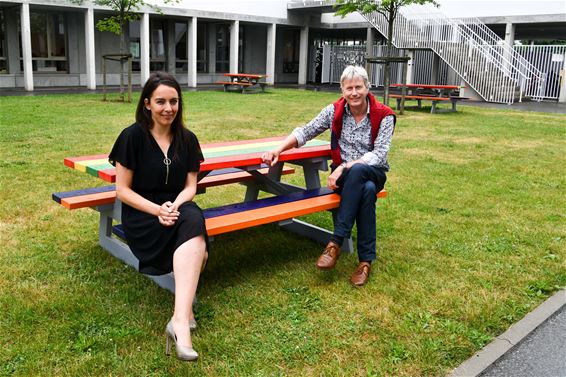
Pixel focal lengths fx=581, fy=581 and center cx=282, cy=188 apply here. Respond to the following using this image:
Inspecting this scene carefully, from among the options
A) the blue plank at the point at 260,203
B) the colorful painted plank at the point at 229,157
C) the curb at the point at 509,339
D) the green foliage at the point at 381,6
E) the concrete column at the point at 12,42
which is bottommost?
the curb at the point at 509,339

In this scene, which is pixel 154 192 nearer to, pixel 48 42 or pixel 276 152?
pixel 276 152

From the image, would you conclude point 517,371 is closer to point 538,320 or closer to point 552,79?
point 538,320

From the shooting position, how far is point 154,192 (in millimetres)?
3633

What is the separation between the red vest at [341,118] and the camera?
4441 millimetres

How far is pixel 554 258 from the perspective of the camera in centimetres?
466

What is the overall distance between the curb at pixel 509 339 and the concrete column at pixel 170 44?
2521 cm

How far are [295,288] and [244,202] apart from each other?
3.43 ft

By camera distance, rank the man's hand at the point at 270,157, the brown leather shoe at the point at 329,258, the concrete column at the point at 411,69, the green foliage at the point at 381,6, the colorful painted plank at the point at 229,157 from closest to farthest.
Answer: the brown leather shoe at the point at 329,258, the colorful painted plank at the point at 229,157, the man's hand at the point at 270,157, the green foliage at the point at 381,6, the concrete column at the point at 411,69

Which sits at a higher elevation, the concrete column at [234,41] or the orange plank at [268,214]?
the concrete column at [234,41]

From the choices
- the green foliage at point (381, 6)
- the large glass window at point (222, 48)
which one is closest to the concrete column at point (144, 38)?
the large glass window at point (222, 48)

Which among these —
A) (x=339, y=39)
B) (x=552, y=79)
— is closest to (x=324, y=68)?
(x=339, y=39)

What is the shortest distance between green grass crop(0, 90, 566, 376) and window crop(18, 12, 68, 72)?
16888 millimetres

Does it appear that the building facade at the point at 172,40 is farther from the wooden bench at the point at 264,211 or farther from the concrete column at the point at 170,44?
the wooden bench at the point at 264,211

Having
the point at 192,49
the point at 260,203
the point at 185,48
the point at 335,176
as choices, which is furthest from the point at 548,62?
the point at 260,203
